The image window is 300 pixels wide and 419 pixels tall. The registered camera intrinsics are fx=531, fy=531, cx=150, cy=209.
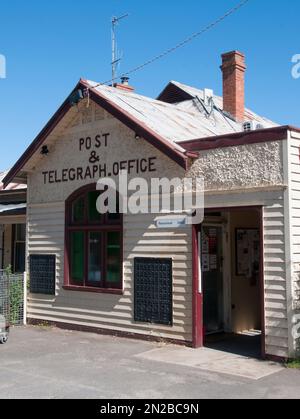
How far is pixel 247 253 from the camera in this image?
1172cm

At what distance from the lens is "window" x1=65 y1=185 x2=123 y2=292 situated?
1123 centimetres

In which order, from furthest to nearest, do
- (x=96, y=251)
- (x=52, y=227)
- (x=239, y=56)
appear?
1. (x=239, y=56)
2. (x=52, y=227)
3. (x=96, y=251)

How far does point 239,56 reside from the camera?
16203 mm

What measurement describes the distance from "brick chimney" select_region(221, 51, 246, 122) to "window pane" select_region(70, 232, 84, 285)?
681 cm

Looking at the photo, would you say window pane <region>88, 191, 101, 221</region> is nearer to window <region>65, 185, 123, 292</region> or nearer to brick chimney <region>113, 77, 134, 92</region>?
window <region>65, 185, 123, 292</region>

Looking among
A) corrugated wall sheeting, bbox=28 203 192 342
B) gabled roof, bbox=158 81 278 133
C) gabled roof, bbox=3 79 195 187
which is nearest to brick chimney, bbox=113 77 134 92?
gabled roof, bbox=158 81 278 133

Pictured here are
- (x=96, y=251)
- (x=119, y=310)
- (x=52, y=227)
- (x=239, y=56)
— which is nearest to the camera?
(x=119, y=310)

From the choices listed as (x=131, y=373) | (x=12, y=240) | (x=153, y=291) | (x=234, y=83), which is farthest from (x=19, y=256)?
(x=131, y=373)

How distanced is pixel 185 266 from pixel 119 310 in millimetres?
1965
